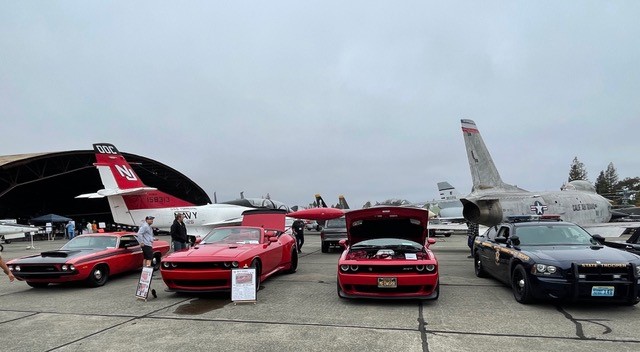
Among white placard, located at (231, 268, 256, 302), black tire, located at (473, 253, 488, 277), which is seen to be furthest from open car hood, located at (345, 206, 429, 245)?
white placard, located at (231, 268, 256, 302)

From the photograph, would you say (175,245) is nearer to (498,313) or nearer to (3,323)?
(3,323)

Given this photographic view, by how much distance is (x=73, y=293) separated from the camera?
8.51m

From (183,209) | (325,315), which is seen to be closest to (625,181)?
(183,209)

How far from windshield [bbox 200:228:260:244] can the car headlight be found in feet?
18.0

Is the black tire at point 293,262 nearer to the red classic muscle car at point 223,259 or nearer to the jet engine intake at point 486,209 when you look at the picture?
the red classic muscle car at point 223,259

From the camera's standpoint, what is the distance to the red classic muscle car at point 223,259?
24.4 feet

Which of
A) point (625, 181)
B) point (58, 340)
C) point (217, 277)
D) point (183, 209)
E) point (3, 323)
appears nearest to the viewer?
point (58, 340)

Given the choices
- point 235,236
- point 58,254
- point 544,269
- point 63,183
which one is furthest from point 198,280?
point 63,183

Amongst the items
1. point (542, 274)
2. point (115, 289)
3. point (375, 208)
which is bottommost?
point (115, 289)

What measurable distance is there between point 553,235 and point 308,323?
532 centimetres

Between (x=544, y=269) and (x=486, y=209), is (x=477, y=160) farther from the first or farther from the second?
(x=544, y=269)

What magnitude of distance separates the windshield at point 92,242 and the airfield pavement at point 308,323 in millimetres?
1854

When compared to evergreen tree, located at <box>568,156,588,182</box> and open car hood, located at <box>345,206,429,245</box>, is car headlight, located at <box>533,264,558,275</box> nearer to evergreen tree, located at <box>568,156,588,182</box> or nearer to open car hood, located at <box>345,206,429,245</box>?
open car hood, located at <box>345,206,429,245</box>

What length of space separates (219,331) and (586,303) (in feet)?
19.4
